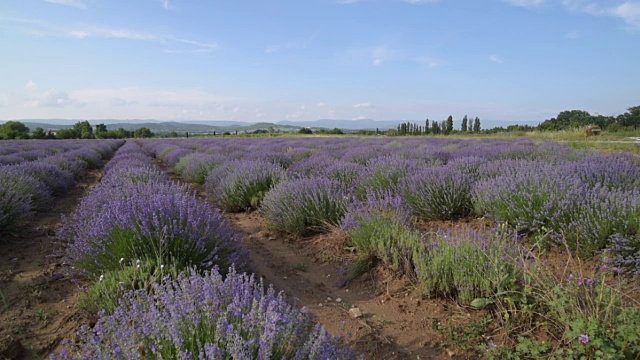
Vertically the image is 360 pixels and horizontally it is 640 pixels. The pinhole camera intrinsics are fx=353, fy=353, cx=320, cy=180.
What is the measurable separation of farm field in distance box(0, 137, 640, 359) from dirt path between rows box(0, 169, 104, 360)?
0.01m

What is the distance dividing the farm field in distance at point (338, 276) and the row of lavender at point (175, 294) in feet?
0.04

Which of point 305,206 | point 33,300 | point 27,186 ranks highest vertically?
point 27,186

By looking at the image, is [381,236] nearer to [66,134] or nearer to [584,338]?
[584,338]

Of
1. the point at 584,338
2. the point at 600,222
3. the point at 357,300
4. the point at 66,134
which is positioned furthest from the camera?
the point at 66,134

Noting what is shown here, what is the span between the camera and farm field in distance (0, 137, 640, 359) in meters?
1.63

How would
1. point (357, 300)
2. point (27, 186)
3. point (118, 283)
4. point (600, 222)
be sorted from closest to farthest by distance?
point (118, 283)
point (357, 300)
point (600, 222)
point (27, 186)

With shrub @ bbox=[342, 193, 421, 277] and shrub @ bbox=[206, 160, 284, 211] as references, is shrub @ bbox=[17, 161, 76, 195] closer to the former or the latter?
shrub @ bbox=[206, 160, 284, 211]

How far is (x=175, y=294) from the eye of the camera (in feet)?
6.21

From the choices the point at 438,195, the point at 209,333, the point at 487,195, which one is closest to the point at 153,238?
the point at 209,333

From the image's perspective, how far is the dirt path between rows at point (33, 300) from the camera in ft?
7.29

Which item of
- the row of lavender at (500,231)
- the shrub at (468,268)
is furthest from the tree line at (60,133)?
the shrub at (468,268)

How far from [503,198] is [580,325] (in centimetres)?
239

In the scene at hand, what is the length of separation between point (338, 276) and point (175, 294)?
1869mm

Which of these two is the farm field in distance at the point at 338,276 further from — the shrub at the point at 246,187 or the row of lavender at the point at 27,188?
the shrub at the point at 246,187
